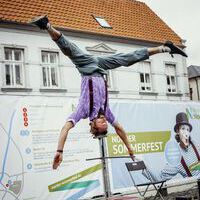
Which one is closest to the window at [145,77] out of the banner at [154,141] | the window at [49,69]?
the window at [49,69]

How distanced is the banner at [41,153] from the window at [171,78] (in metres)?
13.8

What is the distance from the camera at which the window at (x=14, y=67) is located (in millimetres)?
15672

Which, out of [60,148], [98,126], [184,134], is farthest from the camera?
[184,134]

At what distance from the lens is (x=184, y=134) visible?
9.48 m

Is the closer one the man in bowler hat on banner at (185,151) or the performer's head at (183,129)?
the man in bowler hat on banner at (185,151)

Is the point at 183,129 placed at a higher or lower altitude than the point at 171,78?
lower

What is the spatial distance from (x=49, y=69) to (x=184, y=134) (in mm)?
8422

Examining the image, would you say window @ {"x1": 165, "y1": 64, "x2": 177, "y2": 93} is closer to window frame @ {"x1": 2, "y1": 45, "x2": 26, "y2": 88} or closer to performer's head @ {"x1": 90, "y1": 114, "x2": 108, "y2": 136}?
window frame @ {"x1": 2, "y1": 45, "x2": 26, "y2": 88}

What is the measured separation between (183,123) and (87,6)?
1144 centimetres

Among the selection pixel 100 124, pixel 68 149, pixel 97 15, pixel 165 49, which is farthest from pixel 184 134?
pixel 97 15

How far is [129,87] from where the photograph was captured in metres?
19.0

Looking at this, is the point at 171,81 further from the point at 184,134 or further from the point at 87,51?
the point at 184,134

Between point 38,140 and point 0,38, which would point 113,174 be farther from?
point 0,38

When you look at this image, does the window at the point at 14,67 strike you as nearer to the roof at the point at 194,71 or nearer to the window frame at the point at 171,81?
the window frame at the point at 171,81
